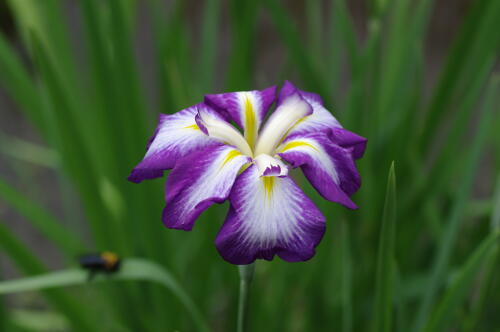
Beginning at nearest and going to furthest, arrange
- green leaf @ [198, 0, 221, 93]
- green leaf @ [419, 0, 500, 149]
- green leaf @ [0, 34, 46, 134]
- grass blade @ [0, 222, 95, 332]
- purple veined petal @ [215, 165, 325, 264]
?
1. purple veined petal @ [215, 165, 325, 264]
2. grass blade @ [0, 222, 95, 332]
3. green leaf @ [419, 0, 500, 149]
4. green leaf @ [0, 34, 46, 134]
5. green leaf @ [198, 0, 221, 93]

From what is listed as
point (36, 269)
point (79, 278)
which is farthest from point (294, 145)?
point (36, 269)

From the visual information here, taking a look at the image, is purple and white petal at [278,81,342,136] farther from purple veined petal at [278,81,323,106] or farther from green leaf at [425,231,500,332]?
green leaf at [425,231,500,332]

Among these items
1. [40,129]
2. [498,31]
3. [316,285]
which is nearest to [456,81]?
[498,31]

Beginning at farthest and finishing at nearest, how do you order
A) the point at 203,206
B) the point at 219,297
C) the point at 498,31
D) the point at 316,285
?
the point at 219,297
the point at 316,285
the point at 498,31
the point at 203,206

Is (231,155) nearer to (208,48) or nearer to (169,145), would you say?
(169,145)

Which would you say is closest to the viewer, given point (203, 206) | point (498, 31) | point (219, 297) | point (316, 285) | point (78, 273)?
point (203, 206)

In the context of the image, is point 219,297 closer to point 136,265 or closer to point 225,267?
point 225,267

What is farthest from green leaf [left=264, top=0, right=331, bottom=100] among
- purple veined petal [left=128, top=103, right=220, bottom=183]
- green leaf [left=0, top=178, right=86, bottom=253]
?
green leaf [left=0, top=178, right=86, bottom=253]

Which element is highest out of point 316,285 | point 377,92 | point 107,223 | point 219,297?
point 377,92
